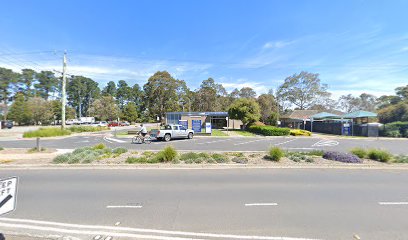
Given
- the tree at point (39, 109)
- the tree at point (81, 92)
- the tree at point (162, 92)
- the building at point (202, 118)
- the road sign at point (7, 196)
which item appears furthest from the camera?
the tree at point (81, 92)

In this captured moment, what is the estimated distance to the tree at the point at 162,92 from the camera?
55.1 meters

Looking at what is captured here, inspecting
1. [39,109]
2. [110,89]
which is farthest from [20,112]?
[110,89]

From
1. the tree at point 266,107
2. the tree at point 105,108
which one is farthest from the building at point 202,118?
the tree at point 105,108

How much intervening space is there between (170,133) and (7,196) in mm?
16425

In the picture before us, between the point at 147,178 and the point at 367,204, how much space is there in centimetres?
646

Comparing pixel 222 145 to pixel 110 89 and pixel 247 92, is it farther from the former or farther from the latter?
pixel 110 89

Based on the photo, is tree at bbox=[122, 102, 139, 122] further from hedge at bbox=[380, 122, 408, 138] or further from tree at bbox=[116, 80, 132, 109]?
hedge at bbox=[380, 122, 408, 138]

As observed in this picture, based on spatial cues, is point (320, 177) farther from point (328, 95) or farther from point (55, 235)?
point (328, 95)

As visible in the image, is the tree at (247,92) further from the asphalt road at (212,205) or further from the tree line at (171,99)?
A: the asphalt road at (212,205)

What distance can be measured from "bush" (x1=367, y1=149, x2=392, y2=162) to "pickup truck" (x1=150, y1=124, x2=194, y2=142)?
15142 millimetres

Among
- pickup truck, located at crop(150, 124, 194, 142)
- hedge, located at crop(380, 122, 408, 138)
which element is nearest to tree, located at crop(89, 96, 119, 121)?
pickup truck, located at crop(150, 124, 194, 142)

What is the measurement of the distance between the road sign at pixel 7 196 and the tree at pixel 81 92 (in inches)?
3580

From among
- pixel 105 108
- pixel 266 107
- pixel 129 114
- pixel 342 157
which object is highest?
pixel 266 107

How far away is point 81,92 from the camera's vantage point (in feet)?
285
